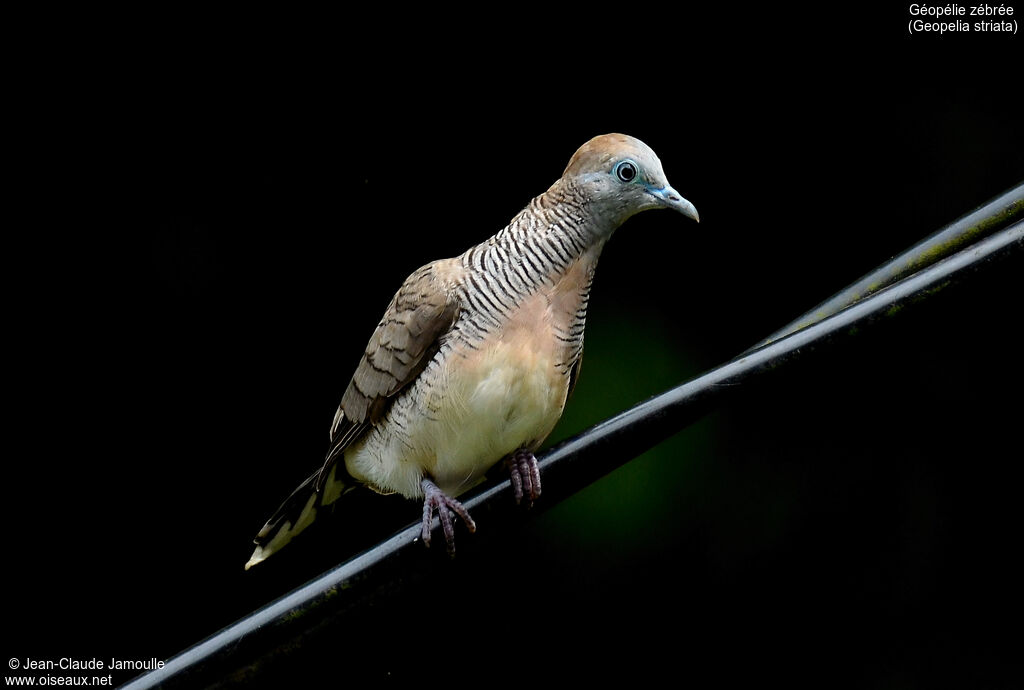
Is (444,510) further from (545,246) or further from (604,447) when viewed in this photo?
(604,447)

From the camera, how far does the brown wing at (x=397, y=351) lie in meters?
1.98

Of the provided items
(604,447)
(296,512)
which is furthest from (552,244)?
(296,512)

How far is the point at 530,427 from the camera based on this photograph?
6.45 ft

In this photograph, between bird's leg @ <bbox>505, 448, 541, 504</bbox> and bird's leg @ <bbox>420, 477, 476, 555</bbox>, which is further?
bird's leg @ <bbox>505, 448, 541, 504</bbox>

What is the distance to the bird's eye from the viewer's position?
6.27 ft

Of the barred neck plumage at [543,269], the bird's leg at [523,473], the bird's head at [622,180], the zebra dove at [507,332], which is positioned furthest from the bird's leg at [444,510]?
the bird's head at [622,180]

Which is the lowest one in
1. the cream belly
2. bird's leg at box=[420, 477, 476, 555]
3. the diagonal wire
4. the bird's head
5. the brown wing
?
the diagonal wire

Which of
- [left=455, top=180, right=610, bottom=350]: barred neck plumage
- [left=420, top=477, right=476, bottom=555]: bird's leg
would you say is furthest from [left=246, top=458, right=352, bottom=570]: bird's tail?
[left=455, top=180, right=610, bottom=350]: barred neck plumage

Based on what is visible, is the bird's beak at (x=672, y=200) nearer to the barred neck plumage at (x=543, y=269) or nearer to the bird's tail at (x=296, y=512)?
the barred neck plumage at (x=543, y=269)

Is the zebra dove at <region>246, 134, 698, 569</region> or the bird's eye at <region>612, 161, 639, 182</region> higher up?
the bird's eye at <region>612, 161, 639, 182</region>

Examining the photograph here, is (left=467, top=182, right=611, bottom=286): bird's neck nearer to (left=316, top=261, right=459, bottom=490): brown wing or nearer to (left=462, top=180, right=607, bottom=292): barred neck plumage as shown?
(left=462, top=180, right=607, bottom=292): barred neck plumage

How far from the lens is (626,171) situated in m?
1.92

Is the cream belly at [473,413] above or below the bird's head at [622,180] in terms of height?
below

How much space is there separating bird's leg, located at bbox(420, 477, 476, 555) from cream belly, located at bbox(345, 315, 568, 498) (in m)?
0.07
